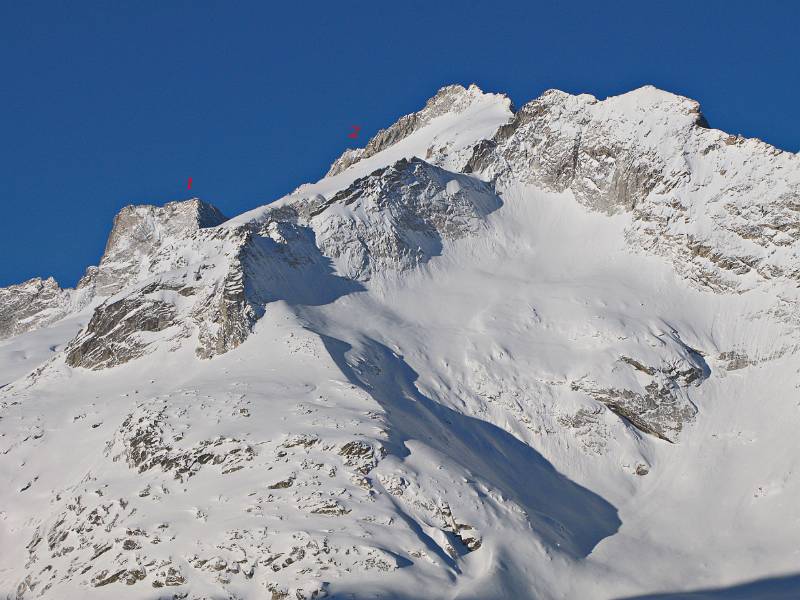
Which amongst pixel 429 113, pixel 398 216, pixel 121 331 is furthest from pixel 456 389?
pixel 429 113

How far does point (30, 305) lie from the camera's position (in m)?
181

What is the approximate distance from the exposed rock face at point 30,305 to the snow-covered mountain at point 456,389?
812 inches

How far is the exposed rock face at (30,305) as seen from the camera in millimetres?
175875

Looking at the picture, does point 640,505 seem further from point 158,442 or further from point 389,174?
point 389,174

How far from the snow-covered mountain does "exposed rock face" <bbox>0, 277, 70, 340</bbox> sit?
2063 centimetres

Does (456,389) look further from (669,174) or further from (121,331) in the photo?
(669,174)

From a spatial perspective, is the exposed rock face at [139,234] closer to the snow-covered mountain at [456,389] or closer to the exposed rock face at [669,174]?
the snow-covered mountain at [456,389]

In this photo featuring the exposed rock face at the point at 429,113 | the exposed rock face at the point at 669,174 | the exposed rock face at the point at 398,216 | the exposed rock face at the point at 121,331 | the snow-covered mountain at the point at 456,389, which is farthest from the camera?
the exposed rock face at the point at 429,113

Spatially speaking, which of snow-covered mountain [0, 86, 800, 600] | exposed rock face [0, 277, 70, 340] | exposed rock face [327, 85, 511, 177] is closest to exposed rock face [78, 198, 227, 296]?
exposed rock face [0, 277, 70, 340]

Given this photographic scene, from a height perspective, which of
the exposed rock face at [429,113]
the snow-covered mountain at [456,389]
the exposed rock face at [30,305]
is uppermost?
the exposed rock face at [429,113]

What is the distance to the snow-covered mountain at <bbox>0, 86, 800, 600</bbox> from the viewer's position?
260ft

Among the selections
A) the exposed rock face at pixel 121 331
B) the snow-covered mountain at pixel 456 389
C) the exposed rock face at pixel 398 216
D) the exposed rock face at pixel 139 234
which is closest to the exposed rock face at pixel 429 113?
the snow-covered mountain at pixel 456 389

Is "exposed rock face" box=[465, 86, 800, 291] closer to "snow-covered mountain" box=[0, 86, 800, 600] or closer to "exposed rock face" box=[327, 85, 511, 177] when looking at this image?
"snow-covered mountain" box=[0, 86, 800, 600]

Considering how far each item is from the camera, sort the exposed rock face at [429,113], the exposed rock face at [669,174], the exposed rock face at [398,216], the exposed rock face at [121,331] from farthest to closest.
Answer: the exposed rock face at [429,113] < the exposed rock face at [398,216] < the exposed rock face at [669,174] < the exposed rock face at [121,331]
